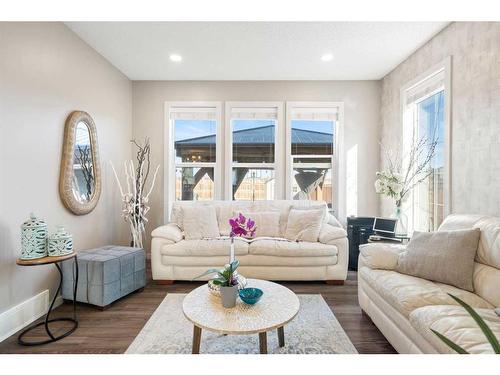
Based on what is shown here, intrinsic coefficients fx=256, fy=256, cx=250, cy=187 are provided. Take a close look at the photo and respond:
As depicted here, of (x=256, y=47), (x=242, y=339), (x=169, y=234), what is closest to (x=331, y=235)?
(x=242, y=339)

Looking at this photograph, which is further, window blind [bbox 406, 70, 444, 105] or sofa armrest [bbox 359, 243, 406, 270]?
window blind [bbox 406, 70, 444, 105]

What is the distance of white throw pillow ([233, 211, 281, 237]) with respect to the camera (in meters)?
3.30

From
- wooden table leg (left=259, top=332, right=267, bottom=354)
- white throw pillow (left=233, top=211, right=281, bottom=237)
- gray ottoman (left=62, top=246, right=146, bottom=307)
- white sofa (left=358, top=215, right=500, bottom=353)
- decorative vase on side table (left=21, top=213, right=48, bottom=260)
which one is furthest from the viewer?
white throw pillow (left=233, top=211, right=281, bottom=237)

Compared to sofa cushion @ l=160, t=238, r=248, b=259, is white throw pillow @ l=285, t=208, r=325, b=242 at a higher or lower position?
higher

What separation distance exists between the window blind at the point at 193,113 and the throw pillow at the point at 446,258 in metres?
3.22

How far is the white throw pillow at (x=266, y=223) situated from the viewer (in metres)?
3.30

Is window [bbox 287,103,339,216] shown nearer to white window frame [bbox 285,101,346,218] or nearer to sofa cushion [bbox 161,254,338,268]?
white window frame [bbox 285,101,346,218]

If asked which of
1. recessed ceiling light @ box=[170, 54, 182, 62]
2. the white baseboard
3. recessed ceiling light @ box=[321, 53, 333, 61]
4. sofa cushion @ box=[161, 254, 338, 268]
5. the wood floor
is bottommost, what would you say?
the wood floor

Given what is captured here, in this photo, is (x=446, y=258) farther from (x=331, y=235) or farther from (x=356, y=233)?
(x=356, y=233)

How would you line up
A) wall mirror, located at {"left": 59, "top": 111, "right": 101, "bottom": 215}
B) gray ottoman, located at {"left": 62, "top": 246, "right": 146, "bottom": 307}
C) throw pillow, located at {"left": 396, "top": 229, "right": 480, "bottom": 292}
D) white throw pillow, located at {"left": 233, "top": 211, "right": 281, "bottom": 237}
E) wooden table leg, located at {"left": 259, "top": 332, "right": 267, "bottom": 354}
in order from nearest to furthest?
wooden table leg, located at {"left": 259, "top": 332, "right": 267, "bottom": 354}
throw pillow, located at {"left": 396, "top": 229, "right": 480, "bottom": 292}
gray ottoman, located at {"left": 62, "top": 246, "right": 146, "bottom": 307}
wall mirror, located at {"left": 59, "top": 111, "right": 101, "bottom": 215}
white throw pillow, located at {"left": 233, "top": 211, "right": 281, "bottom": 237}

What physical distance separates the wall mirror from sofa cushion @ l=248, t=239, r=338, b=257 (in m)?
1.92

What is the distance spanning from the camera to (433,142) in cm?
296

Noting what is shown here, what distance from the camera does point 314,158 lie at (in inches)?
160

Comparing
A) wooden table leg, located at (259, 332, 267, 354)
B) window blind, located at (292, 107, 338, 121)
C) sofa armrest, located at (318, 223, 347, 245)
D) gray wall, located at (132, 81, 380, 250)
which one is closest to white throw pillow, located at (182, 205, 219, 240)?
gray wall, located at (132, 81, 380, 250)
